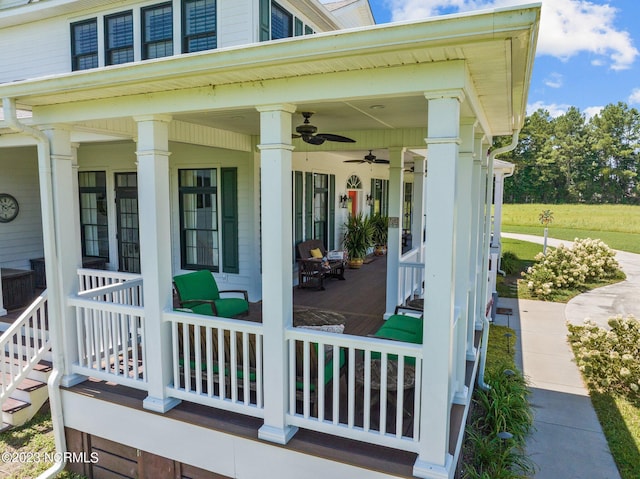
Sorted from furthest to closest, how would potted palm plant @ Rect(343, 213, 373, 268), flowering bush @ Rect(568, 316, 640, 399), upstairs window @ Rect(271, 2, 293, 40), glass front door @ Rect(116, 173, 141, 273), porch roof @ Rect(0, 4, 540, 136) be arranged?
potted palm plant @ Rect(343, 213, 373, 268)
glass front door @ Rect(116, 173, 141, 273)
upstairs window @ Rect(271, 2, 293, 40)
flowering bush @ Rect(568, 316, 640, 399)
porch roof @ Rect(0, 4, 540, 136)

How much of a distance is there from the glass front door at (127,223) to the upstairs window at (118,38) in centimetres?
209

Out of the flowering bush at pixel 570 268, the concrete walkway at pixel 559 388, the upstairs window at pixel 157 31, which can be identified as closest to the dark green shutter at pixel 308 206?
the upstairs window at pixel 157 31

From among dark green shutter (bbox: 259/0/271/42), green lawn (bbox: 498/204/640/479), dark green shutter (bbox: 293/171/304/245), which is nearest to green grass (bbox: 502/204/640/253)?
green lawn (bbox: 498/204/640/479)

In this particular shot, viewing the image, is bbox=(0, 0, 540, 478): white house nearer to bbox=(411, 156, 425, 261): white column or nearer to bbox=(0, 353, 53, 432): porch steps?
bbox=(0, 353, 53, 432): porch steps

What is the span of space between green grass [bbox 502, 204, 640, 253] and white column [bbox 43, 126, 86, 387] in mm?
24467

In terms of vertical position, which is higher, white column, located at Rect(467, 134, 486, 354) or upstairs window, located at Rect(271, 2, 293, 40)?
upstairs window, located at Rect(271, 2, 293, 40)

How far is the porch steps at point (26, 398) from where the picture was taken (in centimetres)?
494

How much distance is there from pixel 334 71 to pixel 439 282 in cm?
150

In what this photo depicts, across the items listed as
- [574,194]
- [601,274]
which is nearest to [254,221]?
[601,274]

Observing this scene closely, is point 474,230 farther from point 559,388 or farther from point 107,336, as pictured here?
point 107,336

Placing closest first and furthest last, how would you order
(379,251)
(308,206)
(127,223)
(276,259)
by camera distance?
(276,259)
(127,223)
(308,206)
(379,251)

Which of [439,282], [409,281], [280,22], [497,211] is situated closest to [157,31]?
[280,22]

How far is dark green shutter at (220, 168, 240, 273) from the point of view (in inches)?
290

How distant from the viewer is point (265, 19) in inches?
254
